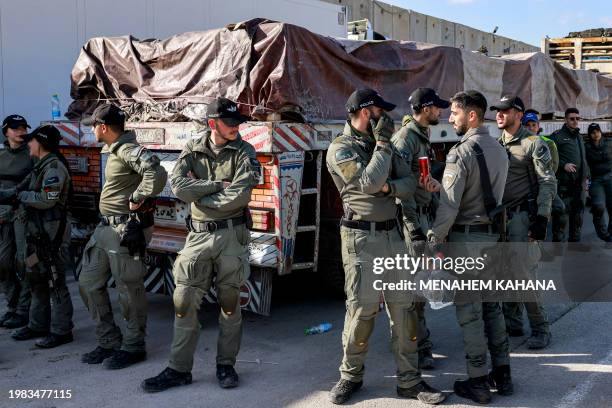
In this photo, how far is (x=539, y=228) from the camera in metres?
5.19

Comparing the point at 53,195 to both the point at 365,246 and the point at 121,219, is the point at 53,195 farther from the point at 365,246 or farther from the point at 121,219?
the point at 365,246

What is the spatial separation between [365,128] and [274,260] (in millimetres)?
1581

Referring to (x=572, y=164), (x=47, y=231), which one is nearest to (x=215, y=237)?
(x=47, y=231)

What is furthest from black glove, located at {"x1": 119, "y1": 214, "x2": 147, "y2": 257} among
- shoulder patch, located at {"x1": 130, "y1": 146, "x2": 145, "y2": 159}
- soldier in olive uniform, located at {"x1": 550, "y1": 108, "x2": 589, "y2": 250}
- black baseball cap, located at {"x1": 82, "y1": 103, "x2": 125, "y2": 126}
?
soldier in olive uniform, located at {"x1": 550, "y1": 108, "x2": 589, "y2": 250}

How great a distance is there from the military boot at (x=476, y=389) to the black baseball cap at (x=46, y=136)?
12.4 ft

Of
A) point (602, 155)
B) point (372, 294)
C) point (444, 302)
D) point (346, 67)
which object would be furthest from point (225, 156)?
point (602, 155)

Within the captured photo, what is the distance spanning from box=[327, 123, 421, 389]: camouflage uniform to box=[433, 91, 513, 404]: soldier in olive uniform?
29cm

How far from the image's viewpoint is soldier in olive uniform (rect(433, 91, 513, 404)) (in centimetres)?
439

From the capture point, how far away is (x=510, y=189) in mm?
5527

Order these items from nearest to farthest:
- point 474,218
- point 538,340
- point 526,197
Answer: point 474,218 < point 538,340 < point 526,197

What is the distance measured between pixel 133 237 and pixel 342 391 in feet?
6.19

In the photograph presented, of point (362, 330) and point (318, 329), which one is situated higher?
point (362, 330)

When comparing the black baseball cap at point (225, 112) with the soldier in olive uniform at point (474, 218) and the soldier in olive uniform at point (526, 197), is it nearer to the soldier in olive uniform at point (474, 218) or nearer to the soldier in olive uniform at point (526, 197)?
the soldier in olive uniform at point (474, 218)

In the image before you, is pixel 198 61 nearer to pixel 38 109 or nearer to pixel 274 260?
pixel 274 260
